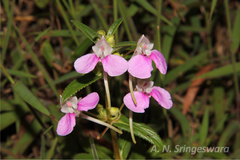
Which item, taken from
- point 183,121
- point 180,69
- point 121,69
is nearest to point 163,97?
point 121,69

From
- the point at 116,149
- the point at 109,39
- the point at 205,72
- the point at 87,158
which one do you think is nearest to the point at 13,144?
the point at 87,158

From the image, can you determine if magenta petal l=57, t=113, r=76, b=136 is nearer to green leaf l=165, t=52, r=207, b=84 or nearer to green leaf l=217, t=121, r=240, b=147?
green leaf l=165, t=52, r=207, b=84

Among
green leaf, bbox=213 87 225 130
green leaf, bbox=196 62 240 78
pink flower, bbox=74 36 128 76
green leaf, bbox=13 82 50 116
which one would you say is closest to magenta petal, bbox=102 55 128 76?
pink flower, bbox=74 36 128 76

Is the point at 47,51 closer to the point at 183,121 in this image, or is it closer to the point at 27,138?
the point at 27,138

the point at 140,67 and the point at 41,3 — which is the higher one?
the point at 41,3

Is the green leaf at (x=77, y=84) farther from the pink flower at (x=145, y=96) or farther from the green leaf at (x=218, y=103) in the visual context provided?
the green leaf at (x=218, y=103)

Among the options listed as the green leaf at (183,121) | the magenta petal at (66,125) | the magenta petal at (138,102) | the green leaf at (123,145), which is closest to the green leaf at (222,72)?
the green leaf at (183,121)

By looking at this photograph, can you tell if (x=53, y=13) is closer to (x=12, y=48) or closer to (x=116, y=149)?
(x=12, y=48)
